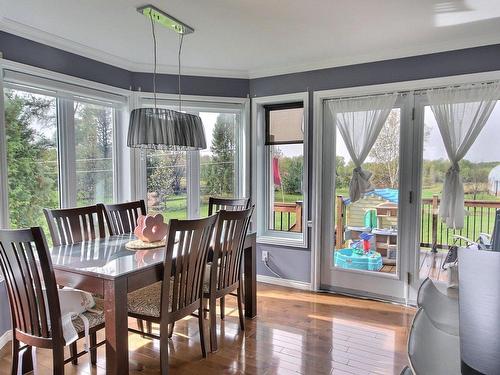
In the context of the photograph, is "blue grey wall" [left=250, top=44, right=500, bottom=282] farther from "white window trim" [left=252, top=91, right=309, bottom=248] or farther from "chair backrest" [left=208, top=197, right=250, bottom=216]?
"chair backrest" [left=208, top=197, right=250, bottom=216]

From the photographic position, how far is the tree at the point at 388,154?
347 centimetres

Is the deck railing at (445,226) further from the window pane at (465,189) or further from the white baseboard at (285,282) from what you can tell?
the white baseboard at (285,282)

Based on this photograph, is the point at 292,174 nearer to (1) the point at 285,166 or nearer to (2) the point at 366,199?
(1) the point at 285,166

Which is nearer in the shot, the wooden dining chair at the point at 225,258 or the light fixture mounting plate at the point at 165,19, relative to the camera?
the light fixture mounting plate at the point at 165,19

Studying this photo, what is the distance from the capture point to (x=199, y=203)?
4.14 meters

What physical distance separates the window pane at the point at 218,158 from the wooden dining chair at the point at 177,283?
1771 millimetres

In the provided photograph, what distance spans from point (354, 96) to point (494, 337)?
10.7 feet

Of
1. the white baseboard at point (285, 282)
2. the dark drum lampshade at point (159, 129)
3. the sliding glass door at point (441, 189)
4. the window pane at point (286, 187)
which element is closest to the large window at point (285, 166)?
the window pane at point (286, 187)

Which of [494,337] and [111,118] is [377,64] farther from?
[494,337]

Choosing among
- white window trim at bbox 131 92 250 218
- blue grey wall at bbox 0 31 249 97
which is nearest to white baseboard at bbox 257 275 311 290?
white window trim at bbox 131 92 250 218

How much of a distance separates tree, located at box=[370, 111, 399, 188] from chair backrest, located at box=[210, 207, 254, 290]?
157cm

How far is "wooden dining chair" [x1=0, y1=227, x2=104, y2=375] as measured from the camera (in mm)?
1764

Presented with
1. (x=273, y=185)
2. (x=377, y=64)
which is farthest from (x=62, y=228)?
(x=377, y=64)

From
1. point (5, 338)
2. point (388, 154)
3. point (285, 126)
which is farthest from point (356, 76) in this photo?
point (5, 338)
